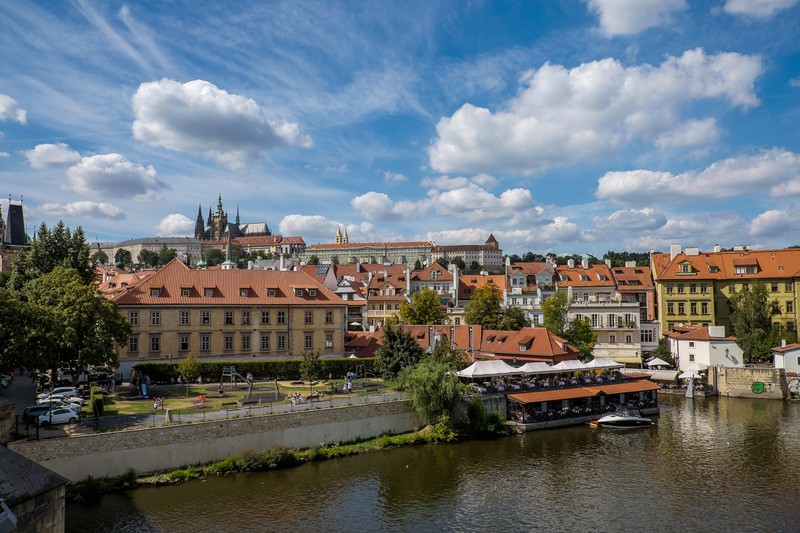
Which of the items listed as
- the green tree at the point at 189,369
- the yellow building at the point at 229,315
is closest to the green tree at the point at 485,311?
the yellow building at the point at 229,315

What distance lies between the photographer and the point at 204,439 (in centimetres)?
2961

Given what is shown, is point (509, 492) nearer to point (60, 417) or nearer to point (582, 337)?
point (60, 417)

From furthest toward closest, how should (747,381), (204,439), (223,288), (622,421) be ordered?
(747,381)
(223,288)
(622,421)
(204,439)

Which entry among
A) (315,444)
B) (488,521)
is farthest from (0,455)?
(315,444)

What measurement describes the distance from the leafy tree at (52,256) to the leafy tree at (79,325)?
454 inches

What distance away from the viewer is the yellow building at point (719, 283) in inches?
2464

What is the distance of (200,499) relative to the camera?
2575 cm

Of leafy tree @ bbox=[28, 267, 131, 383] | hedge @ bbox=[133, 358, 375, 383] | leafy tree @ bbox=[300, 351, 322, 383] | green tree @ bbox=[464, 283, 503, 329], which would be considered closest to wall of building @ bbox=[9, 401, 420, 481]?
leafy tree @ bbox=[300, 351, 322, 383]

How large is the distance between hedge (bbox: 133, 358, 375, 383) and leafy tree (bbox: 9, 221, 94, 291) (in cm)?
1180

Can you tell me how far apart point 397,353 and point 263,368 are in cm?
1069

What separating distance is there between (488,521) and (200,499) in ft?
42.5

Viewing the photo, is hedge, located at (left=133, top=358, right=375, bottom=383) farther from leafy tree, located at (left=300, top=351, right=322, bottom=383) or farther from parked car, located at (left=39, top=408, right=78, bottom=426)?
parked car, located at (left=39, top=408, right=78, bottom=426)

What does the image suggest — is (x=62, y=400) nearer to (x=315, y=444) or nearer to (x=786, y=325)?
(x=315, y=444)

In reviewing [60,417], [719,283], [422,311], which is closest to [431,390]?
[60,417]
